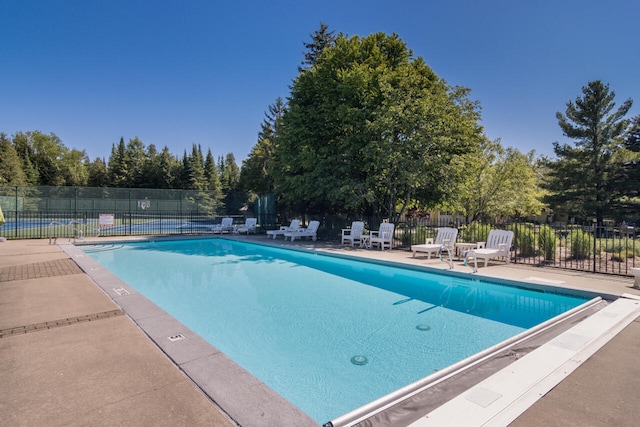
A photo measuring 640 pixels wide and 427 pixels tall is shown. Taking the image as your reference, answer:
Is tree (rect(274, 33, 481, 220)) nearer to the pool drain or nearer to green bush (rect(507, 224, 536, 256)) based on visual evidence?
green bush (rect(507, 224, 536, 256))

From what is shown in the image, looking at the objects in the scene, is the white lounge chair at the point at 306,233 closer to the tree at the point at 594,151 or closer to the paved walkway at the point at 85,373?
the paved walkway at the point at 85,373

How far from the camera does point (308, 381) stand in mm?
3350

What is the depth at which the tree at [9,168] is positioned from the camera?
110ft

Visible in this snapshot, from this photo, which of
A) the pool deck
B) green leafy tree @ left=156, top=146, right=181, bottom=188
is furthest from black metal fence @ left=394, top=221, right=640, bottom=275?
green leafy tree @ left=156, top=146, right=181, bottom=188

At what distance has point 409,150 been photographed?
1349cm

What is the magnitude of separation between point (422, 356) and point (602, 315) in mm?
2521

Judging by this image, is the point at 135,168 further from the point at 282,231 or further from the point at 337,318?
the point at 337,318

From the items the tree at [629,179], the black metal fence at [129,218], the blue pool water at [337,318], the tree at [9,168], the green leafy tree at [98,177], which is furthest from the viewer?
the green leafy tree at [98,177]

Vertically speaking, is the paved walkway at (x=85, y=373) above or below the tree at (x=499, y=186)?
below

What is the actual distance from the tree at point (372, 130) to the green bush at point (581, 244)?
17.5 ft

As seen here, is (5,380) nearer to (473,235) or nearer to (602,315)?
(602,315)

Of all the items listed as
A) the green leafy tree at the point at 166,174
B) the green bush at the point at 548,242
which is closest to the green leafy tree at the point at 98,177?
the green leafy tree at the point at 166,174

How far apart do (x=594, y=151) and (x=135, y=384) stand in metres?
28.3

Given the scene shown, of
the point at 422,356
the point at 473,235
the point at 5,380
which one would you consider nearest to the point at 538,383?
the point at 422,356
